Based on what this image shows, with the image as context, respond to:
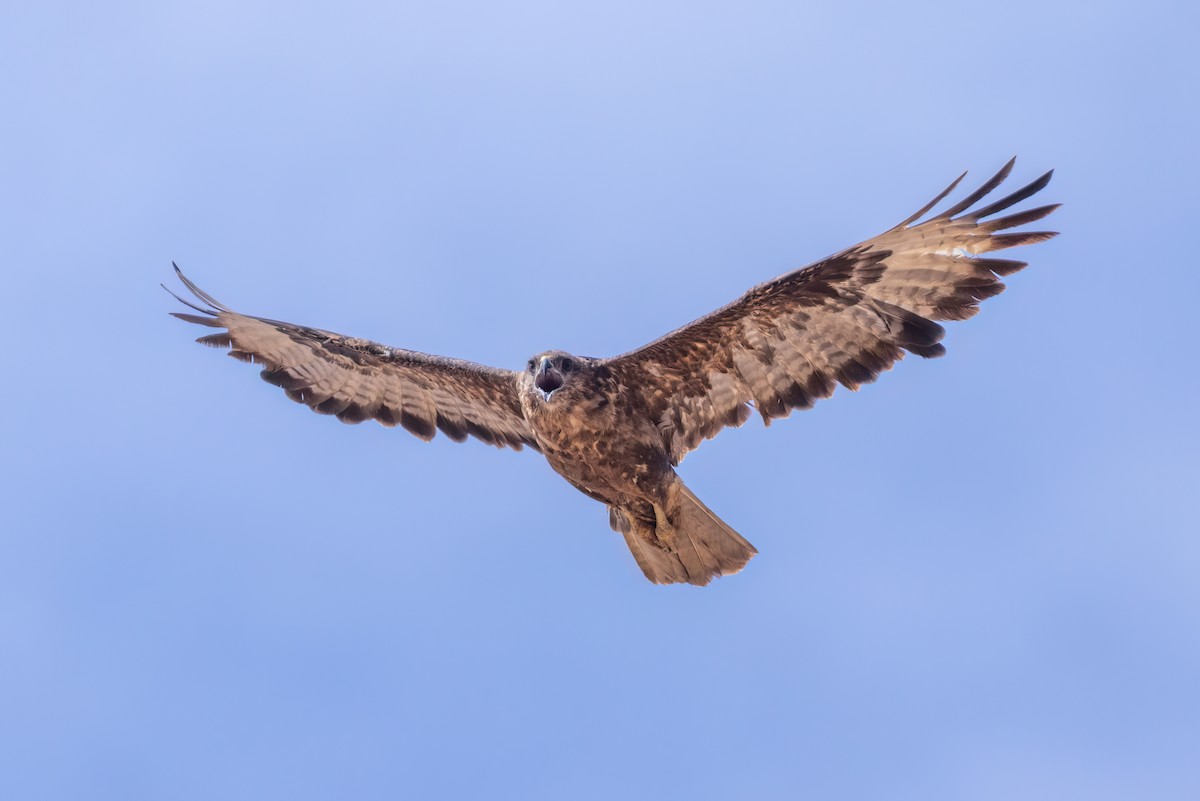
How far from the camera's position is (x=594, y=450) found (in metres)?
11.7

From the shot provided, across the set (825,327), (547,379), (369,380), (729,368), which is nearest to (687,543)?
(729,368)

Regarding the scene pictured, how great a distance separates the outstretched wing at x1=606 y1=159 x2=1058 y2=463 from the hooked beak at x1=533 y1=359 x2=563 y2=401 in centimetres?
57

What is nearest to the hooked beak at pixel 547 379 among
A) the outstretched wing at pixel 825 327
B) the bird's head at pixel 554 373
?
the bird's head at pixel 554 373

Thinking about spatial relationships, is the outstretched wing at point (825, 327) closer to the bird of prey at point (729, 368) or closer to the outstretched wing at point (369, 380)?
the bird of prey at point (729, 368)

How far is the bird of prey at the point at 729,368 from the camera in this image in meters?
11.4

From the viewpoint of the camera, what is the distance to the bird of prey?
37.5ft

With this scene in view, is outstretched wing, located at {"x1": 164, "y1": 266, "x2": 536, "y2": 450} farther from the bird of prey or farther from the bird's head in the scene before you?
the bird's head

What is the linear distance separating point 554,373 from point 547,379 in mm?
74

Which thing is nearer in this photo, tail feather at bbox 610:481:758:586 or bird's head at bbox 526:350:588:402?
bird's head at bbox 526:350:588:402

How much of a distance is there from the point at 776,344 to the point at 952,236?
1.60 meters

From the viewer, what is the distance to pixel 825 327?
11.9 meters

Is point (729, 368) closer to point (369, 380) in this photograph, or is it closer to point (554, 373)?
point (554, 373)

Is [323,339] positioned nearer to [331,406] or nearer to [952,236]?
[331,406]

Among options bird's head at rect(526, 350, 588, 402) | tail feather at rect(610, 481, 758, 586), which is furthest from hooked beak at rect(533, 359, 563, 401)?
tail feather at rect(610, 481, 758, 586)
